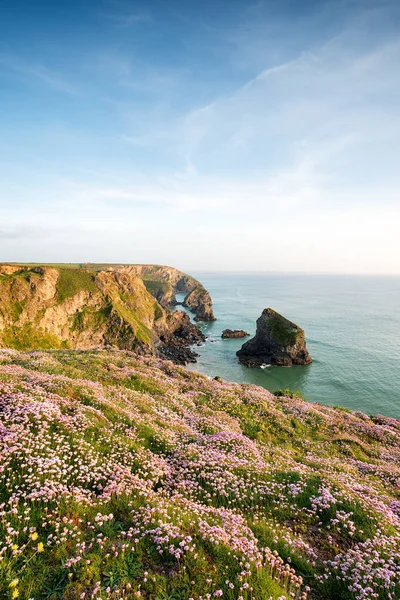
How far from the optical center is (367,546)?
24.4 ft

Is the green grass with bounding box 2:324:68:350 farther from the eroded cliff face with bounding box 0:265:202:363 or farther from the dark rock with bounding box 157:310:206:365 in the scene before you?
the dark rock with bounding box 157:310:206:365

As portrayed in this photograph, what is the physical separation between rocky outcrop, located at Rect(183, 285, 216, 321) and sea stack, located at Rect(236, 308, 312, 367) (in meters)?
59.0

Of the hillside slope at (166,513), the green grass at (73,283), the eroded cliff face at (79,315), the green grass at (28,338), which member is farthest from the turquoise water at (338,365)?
the hillside slope at (166,513)

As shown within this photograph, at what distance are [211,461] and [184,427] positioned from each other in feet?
16.3

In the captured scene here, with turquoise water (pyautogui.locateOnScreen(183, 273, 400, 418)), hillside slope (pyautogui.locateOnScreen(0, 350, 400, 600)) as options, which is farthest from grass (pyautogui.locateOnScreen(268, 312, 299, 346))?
hillside slope (pyautogui.locateOnScreen(0, 350, 400, 600))

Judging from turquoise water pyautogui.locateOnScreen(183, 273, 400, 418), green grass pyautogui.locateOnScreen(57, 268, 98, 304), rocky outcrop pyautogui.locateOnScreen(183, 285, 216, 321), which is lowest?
turquoise water pyautogui.locateOnScreen(183, 273, 400, 418)

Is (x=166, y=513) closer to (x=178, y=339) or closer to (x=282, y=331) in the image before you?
(x=282, y=331)

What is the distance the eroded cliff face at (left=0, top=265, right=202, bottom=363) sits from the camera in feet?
251

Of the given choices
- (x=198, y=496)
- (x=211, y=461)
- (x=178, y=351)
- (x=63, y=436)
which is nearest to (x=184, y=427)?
(x=211, y=461)

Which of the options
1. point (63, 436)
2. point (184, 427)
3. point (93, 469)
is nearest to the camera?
point (93, 469)

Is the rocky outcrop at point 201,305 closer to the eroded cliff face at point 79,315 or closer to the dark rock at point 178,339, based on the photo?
the dark rock at point 178,339

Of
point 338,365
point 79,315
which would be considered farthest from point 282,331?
point 79,315

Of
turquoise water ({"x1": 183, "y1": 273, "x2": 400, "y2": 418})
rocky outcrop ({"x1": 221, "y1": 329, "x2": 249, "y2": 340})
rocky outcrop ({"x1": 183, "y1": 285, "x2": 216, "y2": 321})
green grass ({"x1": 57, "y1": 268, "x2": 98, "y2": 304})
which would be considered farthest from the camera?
rocky outcrop ({"x1": 183, "y1": 285, "x2": 216, "y2": 321})

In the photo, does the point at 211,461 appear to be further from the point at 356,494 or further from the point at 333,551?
the point at 356,494
